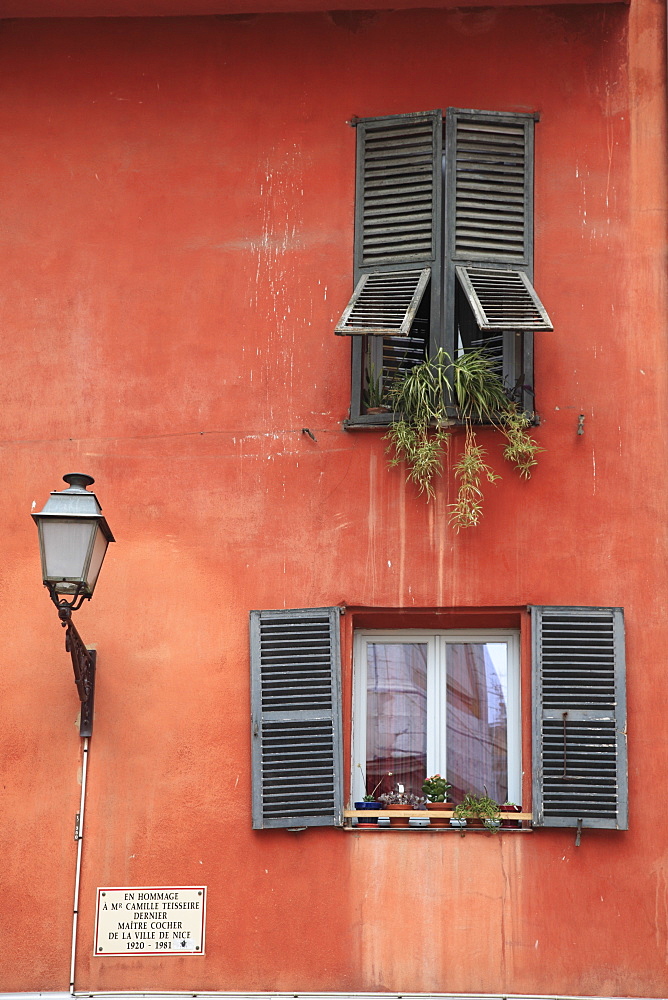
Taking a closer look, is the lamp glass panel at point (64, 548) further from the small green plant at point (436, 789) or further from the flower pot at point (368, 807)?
the small green plant at point (436, 789)

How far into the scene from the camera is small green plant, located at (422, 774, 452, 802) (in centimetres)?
738

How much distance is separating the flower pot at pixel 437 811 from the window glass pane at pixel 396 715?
0.83ft

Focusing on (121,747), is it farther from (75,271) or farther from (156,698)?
(75,271)

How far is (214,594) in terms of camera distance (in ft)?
25.4

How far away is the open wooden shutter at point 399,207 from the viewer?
8.07 meters

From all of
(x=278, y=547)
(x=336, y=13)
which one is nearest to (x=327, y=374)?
(x=278, y=547)

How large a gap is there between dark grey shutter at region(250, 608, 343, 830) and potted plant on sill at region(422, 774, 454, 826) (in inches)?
19.5

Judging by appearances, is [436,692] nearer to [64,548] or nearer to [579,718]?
[579,718]

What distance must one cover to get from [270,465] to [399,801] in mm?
2089

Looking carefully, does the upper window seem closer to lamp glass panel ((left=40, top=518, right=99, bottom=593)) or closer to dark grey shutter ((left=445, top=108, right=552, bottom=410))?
dark grey shutter ((left=445, top=108, right=552, bottom=410))

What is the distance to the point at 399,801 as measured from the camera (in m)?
7.47

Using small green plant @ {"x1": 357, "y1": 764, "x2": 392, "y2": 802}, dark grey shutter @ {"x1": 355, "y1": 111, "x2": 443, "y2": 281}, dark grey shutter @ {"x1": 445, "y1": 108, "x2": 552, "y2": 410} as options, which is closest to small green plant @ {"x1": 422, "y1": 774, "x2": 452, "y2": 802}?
small green plant @ {"x1": 357, "y1": 764, "x2": 392, "y2": 802}

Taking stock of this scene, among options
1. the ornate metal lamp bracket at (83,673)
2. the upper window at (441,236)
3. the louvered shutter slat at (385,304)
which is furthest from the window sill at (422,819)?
the louvered shutter slat at (385,304)

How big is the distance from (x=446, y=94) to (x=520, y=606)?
10.9 feet
